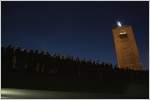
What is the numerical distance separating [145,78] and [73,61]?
0.72m

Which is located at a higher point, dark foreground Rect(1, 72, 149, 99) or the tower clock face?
the tower clock face

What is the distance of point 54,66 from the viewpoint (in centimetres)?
430

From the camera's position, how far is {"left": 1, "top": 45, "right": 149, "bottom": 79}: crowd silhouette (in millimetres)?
4234

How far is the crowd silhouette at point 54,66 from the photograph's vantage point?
423cm

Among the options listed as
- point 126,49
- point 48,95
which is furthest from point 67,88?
point 126,49

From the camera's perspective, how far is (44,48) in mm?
4285

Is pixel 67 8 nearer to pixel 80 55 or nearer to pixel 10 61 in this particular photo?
pixel 80 55

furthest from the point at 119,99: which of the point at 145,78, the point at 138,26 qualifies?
the point at 138,26

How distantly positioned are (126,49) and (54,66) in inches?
28.6

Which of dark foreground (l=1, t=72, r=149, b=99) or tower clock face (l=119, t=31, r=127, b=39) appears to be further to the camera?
tower clock face (l=119, t=31, r=127, b=39)

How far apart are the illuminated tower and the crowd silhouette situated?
68 mm

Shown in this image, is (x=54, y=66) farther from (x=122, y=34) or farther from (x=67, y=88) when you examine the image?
(x=122, y=34)

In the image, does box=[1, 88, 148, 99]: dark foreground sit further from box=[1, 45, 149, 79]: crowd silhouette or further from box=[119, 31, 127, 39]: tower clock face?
box=[119, 31, 127, 39]: tower clock face

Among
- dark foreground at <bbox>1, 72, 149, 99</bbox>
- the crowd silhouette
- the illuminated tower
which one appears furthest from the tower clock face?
dark foreground at <bbox>1, 72, 149, 99</bbox>
